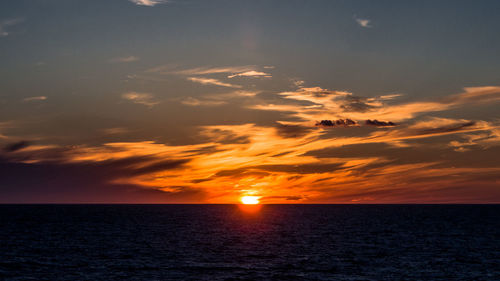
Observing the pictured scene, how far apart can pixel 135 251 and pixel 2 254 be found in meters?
18.0

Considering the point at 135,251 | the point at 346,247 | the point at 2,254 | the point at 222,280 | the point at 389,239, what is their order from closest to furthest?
1. the point at 222,280
2. the point at 2,254
3. the point at 135,251
4. the point at 346,247
5. the point at 389,239

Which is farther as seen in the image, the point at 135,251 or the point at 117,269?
the point at 135,251

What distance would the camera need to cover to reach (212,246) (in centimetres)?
8025

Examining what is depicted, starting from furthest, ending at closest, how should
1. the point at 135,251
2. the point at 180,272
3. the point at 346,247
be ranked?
the point at 346,247, the point at 135,251, the point at 180,272

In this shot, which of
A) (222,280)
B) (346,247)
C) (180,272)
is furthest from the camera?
(346,247)

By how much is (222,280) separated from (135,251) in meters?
27.7

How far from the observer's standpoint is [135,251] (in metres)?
73.4

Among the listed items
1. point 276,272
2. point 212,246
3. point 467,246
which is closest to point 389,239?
point 467,246

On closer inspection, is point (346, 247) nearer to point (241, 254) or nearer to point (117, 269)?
point (241, 254)

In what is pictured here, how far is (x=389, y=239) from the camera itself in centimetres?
9362

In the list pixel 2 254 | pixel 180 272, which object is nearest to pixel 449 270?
pixel 180 272

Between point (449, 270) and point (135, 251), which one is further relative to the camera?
point (135, 251)

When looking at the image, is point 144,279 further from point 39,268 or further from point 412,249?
point 412,249

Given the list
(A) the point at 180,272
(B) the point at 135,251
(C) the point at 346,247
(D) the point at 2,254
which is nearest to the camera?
(A) the point at 180,272
